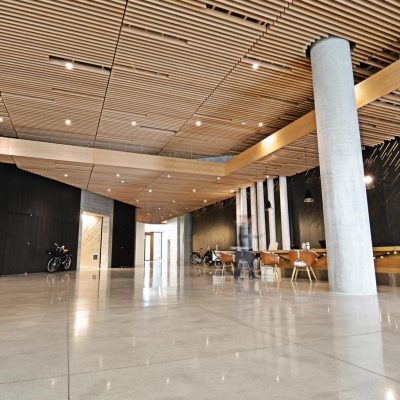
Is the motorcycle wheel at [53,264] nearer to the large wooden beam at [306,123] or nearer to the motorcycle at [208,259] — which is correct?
the motorcycle at [208,259]

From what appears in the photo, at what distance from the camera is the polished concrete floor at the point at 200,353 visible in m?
1.44

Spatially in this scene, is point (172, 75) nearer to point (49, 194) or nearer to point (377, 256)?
point (377, 256)

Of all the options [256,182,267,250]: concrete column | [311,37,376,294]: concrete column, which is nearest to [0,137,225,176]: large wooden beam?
[256,182,267,250]: concrete column

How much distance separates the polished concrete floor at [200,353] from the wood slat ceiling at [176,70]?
4.63m

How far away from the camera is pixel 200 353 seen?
6.48 feet

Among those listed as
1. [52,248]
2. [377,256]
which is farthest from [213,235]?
[377,256]

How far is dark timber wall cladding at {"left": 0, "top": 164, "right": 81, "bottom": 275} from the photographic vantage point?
10.7 m

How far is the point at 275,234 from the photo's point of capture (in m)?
12.4

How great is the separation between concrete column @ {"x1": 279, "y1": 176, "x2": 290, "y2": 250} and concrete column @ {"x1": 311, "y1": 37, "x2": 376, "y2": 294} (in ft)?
21.0

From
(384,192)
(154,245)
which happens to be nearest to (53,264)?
(384,192)

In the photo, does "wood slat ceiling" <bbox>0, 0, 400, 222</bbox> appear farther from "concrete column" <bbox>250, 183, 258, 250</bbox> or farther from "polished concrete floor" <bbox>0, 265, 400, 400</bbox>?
"polished concrete floor" <bbox>0, 265, 400, 400</bbox>

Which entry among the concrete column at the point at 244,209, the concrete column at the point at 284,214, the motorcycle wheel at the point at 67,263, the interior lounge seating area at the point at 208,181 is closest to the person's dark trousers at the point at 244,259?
the interior lounge seating area at the point at 208,181

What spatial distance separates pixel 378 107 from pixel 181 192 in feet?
32.2

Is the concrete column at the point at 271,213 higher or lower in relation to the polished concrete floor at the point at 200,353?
higher
